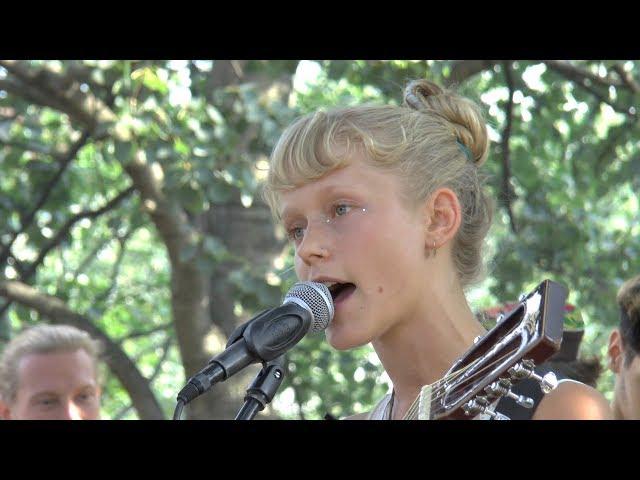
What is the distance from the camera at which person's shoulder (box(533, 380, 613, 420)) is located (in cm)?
190

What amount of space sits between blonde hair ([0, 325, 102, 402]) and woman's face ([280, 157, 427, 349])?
5.78 feet

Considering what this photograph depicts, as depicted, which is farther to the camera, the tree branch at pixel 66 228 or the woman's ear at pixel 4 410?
the tree branch at pixel 66 228

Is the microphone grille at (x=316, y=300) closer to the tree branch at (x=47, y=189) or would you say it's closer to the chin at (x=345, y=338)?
the chin at (x=345, y=338)

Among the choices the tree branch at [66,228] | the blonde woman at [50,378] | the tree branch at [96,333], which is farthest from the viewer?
the tree branch at [66,228]

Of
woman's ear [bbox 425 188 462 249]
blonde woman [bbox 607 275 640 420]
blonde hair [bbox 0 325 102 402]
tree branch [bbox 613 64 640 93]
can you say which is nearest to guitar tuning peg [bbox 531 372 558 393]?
woman's ear [bbox 425 188 462 249]

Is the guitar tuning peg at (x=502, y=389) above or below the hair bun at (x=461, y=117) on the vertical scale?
below

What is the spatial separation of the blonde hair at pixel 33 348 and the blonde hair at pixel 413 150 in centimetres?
156

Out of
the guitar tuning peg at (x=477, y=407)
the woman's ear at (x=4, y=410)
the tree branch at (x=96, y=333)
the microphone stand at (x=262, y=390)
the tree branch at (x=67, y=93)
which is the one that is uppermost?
the tree branch at (x=67, y=93)

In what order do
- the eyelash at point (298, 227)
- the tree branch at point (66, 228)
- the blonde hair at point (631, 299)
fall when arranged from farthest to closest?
the tree branch at point (66, 228), the blonde hair at point (631, 299), the eyelash at point (298, 227)

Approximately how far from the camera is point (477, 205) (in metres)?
2.43

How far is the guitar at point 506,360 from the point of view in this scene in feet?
5.21

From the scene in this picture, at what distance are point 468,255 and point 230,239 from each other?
474 centimetres

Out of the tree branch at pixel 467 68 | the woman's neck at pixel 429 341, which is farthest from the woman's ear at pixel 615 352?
the tree branch at pixel 467 68
